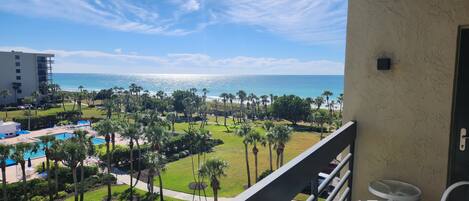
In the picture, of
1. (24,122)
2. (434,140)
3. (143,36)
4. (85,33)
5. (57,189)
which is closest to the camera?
(434,140)

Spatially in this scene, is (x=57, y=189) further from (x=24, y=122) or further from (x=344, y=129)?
(x=24, y=122)

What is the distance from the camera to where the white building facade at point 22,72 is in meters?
39.2

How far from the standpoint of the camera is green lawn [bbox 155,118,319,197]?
56.3 ft

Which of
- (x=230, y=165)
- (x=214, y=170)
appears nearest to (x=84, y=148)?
(x=214, y=170)

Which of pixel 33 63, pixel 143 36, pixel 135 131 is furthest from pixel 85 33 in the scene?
pixel 135 131

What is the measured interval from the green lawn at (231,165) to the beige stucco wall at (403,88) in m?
14.2

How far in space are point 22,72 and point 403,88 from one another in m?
50.2

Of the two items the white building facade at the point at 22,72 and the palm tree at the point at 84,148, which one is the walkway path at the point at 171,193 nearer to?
the palm tree at the point at 84,148

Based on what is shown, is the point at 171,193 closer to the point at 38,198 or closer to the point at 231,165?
the point at 231,165

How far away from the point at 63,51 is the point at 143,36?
31493 millimetres

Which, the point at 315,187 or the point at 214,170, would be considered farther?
the point at 214,170

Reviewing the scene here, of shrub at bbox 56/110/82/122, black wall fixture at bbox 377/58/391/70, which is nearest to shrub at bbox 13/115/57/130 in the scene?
shrub at bbox 56/110/82/122

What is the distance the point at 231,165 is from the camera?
2102 cm

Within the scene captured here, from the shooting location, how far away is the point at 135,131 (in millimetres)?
17828
